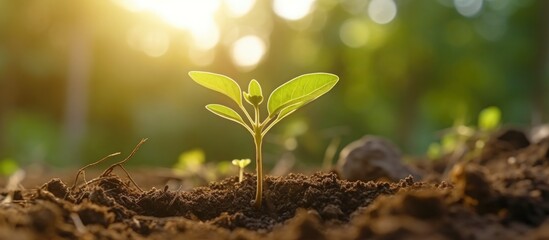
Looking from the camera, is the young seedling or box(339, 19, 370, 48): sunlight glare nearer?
the young seedling

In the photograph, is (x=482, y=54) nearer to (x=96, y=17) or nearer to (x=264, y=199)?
(x=96, y=17)

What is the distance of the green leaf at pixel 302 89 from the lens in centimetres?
209

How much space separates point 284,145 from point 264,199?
306 centimetres

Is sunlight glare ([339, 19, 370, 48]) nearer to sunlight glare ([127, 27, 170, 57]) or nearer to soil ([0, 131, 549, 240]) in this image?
sunlight glare ([127, 27, 170, 57])

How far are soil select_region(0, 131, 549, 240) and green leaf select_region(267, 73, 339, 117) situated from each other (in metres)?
0.32

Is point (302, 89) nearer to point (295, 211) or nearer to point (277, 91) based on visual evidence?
point (277, 91)

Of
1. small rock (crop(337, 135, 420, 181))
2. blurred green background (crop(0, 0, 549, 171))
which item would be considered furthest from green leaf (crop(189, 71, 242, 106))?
blurred green background (crop(0, 0, 549, 171))

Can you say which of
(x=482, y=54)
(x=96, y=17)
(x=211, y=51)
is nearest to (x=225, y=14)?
(x=211, y=51)

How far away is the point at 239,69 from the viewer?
896 inches

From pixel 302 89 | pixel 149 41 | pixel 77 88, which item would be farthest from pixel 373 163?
pixel 149 41

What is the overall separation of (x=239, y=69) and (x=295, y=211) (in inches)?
814

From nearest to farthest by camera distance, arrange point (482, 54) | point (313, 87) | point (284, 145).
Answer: point (313, 87) → point (284, 145) → point (482, 54)

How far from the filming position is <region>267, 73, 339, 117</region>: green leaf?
2.09m

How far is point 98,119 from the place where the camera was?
20094 mm
